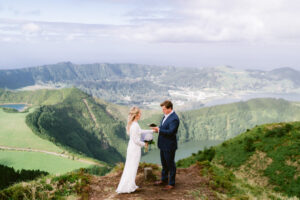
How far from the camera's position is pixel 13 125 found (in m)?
168

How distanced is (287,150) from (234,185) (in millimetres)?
11095

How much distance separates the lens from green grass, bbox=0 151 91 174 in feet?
364

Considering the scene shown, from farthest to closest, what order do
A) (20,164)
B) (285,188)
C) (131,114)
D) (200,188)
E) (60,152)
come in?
(60,152), (20,164), (285,188), (200,188), (131,114)

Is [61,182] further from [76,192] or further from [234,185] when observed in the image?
[234,185]

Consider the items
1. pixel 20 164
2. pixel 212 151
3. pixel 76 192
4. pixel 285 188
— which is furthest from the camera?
pixel 20 164

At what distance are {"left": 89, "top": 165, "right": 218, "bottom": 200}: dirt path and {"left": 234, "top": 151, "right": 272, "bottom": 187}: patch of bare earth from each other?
868 centimetres

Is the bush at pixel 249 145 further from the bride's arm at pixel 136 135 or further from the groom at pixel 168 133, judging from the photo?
the bride's arm at pixel 136 135

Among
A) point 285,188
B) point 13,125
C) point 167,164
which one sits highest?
point 167,164

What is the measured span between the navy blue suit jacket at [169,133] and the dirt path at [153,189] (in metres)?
2.11

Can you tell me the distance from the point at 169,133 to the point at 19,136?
16292 cm

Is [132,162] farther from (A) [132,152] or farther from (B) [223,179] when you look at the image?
(B) [223,179]

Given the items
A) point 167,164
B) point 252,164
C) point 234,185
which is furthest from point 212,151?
point 167,164

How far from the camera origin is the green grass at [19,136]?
13562cm

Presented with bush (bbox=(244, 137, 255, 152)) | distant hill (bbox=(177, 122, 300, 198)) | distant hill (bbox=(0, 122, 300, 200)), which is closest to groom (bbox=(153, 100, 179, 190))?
distant hill (bbox=(0, 122, 300, 200))
